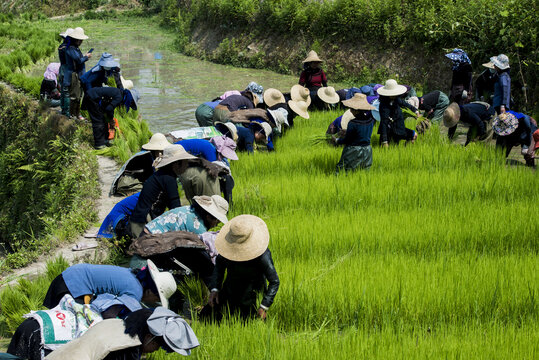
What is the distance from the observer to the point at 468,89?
9344 mm

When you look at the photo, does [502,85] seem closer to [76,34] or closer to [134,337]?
[76,34]

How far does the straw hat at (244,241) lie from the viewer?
381 centimetres

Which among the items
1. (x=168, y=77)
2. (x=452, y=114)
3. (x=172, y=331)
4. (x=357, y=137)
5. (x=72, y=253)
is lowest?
(x=72, y=253)

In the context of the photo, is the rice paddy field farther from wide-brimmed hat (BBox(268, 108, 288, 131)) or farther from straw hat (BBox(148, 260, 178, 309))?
wide-brimmed hat (BBox(268, 108, 288, 131))

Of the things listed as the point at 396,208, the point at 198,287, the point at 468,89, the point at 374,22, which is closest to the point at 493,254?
the point at 396,208

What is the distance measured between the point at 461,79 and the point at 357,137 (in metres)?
3.44

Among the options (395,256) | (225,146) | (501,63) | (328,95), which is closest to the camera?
(395,256)

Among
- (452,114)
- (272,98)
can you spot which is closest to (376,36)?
(272,98)

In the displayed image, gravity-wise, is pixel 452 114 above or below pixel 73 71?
below

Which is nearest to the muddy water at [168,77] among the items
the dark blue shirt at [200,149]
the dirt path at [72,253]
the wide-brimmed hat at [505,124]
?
the dirt path at [72,253]

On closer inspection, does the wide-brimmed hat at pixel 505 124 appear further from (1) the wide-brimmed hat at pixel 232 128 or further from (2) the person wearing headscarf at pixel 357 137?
(1) the wide-brimmed hat at pixel 232 128

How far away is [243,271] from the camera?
13.0 feet

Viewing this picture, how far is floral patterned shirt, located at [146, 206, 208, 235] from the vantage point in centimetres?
454

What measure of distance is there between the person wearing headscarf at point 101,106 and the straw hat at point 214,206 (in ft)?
14.2
